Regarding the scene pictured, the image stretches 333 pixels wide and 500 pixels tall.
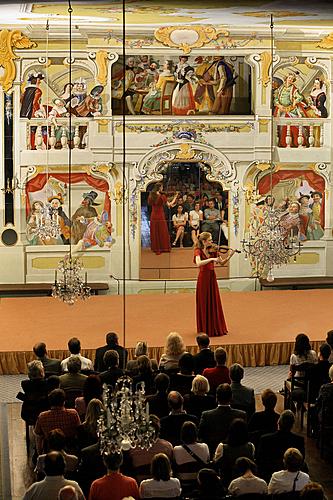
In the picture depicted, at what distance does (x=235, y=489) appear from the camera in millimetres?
9625

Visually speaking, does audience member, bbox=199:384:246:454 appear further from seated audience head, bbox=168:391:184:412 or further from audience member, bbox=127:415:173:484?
audience member, bbox=127:415:173:484

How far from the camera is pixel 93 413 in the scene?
432 inches

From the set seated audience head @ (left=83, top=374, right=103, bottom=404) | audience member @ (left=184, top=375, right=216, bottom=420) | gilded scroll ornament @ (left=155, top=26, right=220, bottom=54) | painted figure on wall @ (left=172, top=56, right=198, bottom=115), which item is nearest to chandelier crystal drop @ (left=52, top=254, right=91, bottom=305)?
seated audience head @ (left=83, top=374, right=103, bottom=404)

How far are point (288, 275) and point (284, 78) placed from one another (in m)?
4.11

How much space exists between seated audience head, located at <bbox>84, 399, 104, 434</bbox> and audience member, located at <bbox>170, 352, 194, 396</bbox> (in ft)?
6.66

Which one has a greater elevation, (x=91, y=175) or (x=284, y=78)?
(x=284, y=78)

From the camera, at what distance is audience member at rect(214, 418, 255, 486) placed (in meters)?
10.5

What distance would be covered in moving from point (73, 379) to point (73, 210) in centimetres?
1020

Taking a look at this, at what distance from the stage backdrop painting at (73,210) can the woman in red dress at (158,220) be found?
930 mm

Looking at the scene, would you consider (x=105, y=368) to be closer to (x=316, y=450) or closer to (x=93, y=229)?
(x=316, y=450)

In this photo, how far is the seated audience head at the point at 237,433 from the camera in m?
10.5

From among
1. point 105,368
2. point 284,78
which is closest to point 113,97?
point 284,78

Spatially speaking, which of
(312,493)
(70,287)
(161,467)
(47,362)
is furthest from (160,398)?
(70,287)

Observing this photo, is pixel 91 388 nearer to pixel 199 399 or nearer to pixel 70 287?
pixel 199 399
